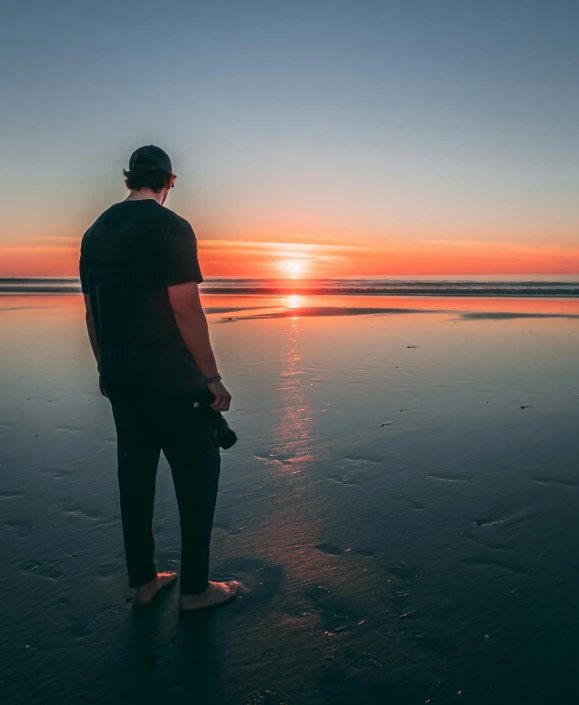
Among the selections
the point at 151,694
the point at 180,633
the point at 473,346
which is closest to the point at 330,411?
the point at 180,633

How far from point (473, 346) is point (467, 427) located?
17.5 ft

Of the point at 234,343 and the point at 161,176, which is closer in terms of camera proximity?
the point at 161,176

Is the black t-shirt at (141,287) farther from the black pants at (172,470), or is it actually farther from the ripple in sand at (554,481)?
the ripple in sand at (554,481)

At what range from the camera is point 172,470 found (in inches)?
101

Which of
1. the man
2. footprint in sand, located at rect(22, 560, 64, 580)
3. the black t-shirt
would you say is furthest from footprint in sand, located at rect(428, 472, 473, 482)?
footprint in sand, located at rect(22, 560, 64, 580)

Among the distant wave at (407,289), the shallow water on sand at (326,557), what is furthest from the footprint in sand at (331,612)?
the distant wave at (407,289)

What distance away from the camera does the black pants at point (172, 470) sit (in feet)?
8.06

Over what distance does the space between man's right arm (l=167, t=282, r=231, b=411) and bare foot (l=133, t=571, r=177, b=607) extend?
962 mm

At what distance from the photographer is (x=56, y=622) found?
243 centimetres

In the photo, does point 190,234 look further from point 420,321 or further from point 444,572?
point 420,321

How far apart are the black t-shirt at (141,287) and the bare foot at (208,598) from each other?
39.2 inches

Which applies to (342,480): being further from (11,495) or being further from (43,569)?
(11,495)

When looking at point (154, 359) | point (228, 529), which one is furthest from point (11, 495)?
point (154, 359)

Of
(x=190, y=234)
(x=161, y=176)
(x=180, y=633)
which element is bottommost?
(x=180, y=633)
